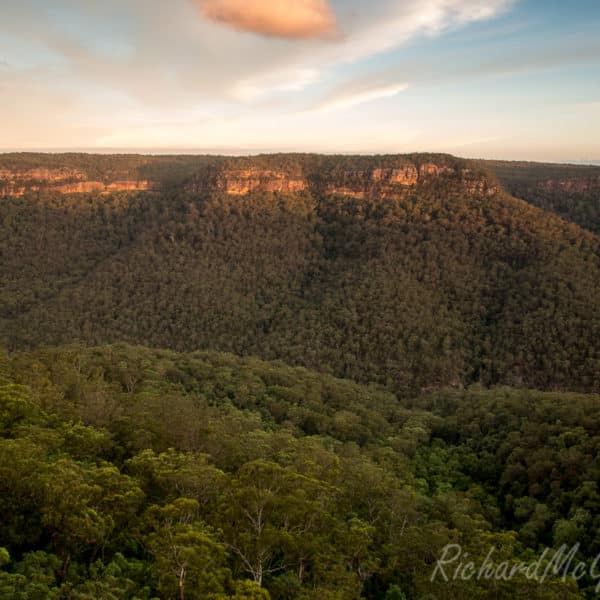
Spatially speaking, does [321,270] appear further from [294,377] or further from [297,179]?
[294,377]

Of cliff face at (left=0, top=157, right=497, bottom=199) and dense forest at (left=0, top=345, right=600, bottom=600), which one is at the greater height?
cliff face at (left=0, top=157, right=497, bottom=199)

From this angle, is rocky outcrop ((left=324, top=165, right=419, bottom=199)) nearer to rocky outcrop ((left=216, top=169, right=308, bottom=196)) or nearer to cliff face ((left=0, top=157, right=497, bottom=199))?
cliff face ((left=0, top=157, right=497, bottom=199))

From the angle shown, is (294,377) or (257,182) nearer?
(294,377)

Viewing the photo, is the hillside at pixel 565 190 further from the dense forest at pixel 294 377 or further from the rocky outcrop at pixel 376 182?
the rocky outcrop at pixel 376 182

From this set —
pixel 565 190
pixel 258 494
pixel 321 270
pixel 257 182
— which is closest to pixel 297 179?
pixel 257 182

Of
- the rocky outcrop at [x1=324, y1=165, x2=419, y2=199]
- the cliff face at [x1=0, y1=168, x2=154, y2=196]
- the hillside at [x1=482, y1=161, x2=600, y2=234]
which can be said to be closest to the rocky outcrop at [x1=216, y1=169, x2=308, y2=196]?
the rocky outcrop at [x1=324, y1=165, x2=419, y2=199]

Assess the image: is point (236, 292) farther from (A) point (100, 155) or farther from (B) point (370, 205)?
(A) point (100, 155)

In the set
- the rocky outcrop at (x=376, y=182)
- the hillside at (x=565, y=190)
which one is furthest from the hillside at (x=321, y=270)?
the hillside at (x=565, y=190)
